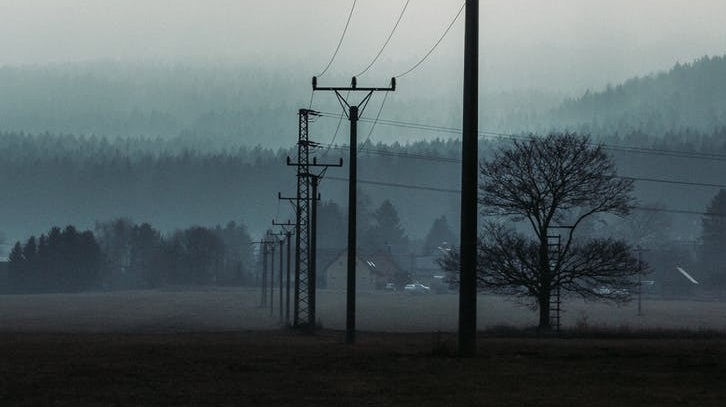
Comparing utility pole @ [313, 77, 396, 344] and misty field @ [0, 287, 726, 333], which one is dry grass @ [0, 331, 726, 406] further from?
misty field @ [0, 287, 726, 333]

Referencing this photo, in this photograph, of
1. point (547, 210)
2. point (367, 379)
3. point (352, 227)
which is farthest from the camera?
point (547, 210)

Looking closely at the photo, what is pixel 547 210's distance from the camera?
63.2 metres

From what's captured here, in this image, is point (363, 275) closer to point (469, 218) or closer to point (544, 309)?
point (544, 309)

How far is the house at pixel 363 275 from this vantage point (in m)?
194

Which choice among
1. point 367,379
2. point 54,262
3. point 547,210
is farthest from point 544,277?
point 54,262

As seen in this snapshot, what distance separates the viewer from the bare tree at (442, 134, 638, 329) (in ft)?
190

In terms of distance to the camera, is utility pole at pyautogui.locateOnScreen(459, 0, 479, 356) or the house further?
the house

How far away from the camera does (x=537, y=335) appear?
179 ft

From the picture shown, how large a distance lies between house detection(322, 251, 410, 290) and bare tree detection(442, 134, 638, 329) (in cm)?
12926

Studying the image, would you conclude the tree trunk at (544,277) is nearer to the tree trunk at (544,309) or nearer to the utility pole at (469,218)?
the tree trunk at (544,309)

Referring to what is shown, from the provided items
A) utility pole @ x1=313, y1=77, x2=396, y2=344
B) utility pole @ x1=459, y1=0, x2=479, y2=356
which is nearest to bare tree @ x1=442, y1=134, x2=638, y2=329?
utility pole @ x1=313, y1=77, x2=396, y2=344

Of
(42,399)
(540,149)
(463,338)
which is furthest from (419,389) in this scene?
(540,149)

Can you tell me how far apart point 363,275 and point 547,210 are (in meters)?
133

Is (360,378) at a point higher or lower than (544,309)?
higher
